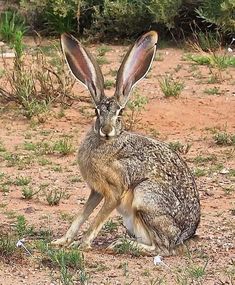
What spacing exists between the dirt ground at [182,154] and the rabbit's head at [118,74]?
2.91 ft

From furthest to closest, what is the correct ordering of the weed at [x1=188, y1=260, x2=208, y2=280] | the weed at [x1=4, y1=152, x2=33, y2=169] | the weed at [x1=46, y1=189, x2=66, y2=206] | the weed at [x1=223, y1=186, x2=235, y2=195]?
the weed at [x1=4, y1=152, x2=33, y2=169]
the weed at [x1=223, y1=186, x2=235, y2=195]
the weed at [x1=46, y1=189, x2=66, y2=206]
the weed at [x1=188, y1=260, x2=208, y2=280]

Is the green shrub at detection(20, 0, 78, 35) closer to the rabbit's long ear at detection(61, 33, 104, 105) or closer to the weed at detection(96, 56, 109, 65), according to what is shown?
the weed at detection(96, 56, 109, 65)

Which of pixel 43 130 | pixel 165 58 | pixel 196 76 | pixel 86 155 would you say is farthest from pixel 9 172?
pixel 165 58

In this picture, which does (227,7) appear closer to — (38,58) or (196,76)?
(196,76)

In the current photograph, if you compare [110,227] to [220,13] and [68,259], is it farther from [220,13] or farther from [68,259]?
[220,13]

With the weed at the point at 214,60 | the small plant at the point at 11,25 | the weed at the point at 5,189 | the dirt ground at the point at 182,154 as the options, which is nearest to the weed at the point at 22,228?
the dirt ground at the point at 182,154

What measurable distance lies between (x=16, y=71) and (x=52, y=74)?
A: 940 millimetres

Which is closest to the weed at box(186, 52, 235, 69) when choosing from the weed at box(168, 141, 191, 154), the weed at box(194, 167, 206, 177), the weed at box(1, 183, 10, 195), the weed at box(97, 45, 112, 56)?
the weed at box(97, 45, 112, 56)

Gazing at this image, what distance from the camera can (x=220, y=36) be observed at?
13406 mm

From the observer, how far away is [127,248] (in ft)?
21.3

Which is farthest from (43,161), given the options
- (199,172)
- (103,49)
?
(103,49)

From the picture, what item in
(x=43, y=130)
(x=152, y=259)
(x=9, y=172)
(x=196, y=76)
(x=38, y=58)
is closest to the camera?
(x=152, y=259)

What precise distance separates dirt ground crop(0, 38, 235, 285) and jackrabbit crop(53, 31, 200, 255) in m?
0.16

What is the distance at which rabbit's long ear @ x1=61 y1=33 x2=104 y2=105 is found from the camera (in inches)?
263
